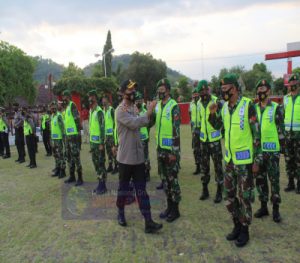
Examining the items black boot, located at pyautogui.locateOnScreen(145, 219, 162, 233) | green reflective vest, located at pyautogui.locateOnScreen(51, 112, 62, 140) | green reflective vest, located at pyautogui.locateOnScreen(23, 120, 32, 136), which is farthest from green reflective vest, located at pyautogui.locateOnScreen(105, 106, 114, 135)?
black boot, located at pyautogui.locateOnScreen(145, 219, 162, 233)

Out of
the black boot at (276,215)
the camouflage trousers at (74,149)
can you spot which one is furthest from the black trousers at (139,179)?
the camouflage trousers at (74,149)

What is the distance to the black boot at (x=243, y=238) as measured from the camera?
4113mm

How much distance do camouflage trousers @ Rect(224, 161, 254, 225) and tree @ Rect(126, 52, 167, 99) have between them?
36512 mm

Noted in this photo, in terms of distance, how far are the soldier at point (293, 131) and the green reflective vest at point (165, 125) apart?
2752 mm

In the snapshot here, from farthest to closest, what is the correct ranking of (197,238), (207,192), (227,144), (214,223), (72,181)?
1. (72,181)
2. (207,192)
3. (214,223)
4. (197,238)
5. (227,144)

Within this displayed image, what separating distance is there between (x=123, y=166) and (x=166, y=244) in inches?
50.2

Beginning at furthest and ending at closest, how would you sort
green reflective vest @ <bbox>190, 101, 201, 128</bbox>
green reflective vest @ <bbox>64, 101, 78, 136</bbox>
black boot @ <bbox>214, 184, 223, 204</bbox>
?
green reflective vest @ <bbox>190, 101, 201, 128</bbox>, green reflective vest @ <bbox>64, 101, 78, 136</bbox>, black boot @ <bbox>214, 184, 223, 204</bbox>

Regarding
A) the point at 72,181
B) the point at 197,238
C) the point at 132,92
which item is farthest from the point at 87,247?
the point at 72,181

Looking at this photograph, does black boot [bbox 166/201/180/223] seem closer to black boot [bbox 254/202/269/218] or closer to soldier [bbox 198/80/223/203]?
soldier [bbox 198/80/223/203]

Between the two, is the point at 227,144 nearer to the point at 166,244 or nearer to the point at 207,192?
the point at 166,244

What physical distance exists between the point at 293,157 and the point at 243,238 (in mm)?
2825

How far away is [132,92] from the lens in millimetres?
4645

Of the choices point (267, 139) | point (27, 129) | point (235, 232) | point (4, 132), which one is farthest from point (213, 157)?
point (4, 132)

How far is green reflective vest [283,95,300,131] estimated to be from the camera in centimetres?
617
